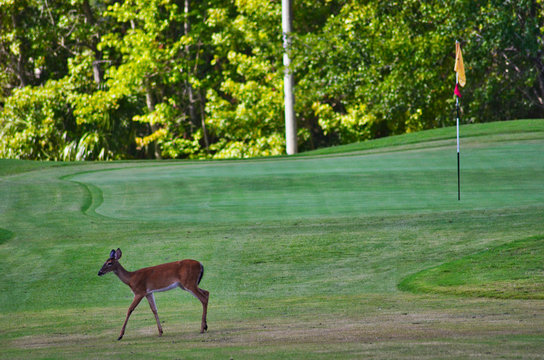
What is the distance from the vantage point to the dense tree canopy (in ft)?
102

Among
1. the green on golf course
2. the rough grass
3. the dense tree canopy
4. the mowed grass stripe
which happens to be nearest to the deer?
the green on golf course

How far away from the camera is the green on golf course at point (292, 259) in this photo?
5.93 meters

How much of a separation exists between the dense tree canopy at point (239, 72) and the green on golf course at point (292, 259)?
520 inches

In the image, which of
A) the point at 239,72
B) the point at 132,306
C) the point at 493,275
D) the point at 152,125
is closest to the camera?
the point at 132,306

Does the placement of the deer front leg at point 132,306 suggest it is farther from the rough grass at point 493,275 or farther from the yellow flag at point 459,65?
the yellow flag at point 459,65

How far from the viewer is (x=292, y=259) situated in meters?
9.69

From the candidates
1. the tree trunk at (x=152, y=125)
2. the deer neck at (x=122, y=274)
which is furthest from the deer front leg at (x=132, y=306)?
the tree trunk at (x=152, y=125)

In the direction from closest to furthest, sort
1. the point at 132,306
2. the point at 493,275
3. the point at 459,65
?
the point at 132,306 → the point at 493,275 → the point at 459,65

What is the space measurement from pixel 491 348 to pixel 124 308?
350cm

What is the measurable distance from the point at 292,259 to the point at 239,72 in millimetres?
27438

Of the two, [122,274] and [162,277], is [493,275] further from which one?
[122,274]

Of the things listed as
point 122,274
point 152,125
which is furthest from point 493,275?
point 152,125

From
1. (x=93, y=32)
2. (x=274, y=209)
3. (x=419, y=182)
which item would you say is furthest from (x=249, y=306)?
(x=93, y=32)

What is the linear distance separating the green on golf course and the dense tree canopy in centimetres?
1320
